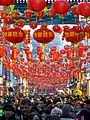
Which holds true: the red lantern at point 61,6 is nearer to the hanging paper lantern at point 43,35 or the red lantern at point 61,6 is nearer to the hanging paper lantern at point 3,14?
the hanging paper lantern at point 43,35

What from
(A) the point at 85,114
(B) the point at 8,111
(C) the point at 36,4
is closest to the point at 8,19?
(C) the point at 36,4

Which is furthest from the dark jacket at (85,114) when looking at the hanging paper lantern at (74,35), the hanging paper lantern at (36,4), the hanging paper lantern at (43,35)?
the hanging paper lantern at (74,35)

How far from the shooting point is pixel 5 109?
12.7 meters

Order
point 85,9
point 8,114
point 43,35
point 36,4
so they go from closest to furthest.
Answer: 1. point 8,114
2. point 36,4
3. point 85,9
4. point 43,35

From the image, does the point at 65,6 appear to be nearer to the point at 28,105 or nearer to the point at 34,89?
the point at 28,105

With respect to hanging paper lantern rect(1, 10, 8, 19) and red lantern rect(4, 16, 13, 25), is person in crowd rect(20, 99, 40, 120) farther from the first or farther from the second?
hanging paper lantern rect(1, 10, 8, 19)

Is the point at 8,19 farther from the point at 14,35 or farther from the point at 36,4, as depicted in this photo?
the point at 36,4

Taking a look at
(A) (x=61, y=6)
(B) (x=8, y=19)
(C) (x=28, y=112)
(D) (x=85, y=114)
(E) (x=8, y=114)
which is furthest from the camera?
(B) (x=8, y=19)

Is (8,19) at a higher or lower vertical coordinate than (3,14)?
lower

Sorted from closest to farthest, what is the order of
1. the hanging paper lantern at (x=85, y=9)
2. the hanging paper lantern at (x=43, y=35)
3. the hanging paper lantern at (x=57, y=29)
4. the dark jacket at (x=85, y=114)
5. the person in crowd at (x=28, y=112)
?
the person in crowd at (x=28, y=112) < the dark jacket at (x=85, y=114) < the hanging paper lantern at (x=85, y=9) < the hanging paper lantern at (x=43, y=35) < the hanging paper lantern at (x=57, y=29)

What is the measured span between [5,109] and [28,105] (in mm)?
980

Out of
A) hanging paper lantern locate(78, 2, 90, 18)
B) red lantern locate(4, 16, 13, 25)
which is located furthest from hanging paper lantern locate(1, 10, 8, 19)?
hanging paper lantern locate(78, 2, 90, 18)

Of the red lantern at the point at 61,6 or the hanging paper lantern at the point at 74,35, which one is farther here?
the hanging paper lantern at the point at 74,35

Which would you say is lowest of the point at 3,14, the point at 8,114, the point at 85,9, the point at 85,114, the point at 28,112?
the point at 85,114
